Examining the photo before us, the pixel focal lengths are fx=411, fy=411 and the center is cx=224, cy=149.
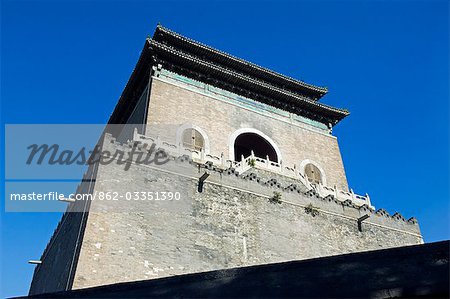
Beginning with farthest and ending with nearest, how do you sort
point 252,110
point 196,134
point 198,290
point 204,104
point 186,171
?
point 252,110 < point 204,104 < point 196,134 < point 186,171 < point 198,290

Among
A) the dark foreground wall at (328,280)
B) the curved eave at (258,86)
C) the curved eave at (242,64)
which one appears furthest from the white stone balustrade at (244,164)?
the dark foreground wall at (328,280)

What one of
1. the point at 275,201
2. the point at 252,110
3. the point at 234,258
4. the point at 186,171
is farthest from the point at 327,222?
the point at 252,110

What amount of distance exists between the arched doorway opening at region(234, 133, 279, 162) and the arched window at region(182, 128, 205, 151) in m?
2.71

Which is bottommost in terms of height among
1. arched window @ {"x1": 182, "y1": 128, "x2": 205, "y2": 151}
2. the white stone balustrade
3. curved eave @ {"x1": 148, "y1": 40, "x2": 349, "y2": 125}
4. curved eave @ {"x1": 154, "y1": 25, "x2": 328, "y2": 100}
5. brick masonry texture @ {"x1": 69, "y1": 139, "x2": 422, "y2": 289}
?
brick masonry texture @ {"x1": 69, "y1": 139, "x2": 422, "y2": 289}

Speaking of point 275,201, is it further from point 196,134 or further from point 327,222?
point 196,134

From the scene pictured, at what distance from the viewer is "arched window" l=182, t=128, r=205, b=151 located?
16.5m

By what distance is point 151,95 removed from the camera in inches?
683

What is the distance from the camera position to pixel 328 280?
12.3 feet

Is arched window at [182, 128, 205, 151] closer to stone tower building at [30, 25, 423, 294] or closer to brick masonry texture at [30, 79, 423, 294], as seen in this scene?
stone tower building at [30, 25, 423, 294]

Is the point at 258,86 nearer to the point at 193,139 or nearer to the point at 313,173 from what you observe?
the point at 313,173

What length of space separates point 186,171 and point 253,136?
6787mm

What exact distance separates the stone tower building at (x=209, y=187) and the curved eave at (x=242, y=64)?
0.06m

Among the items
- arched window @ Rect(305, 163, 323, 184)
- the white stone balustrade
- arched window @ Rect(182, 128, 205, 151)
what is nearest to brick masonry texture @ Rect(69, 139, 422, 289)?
the white stone balustrade

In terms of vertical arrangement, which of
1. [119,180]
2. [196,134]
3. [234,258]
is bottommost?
[234,258]
